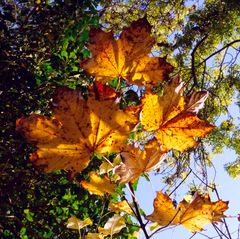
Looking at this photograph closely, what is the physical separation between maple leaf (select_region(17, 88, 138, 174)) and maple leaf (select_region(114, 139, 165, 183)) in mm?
35

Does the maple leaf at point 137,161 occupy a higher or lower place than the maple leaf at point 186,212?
higher

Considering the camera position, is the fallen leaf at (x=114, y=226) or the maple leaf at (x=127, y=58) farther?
the fallen leaf at (x=114, y=226)

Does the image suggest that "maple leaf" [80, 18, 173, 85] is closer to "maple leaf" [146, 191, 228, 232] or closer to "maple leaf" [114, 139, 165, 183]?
"maple leaf" [114, 139, 165, 183]

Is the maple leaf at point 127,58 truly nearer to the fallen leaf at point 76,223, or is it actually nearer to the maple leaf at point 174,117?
the maple leaf at point 174,117

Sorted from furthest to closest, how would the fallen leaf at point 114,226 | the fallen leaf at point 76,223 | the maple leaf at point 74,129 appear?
the fallen leaf at point 76,223 < the fallen leaf at point 114,226 < the maple leaf at point 74,129

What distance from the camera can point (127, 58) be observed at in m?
0.85

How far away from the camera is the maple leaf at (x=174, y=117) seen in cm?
82

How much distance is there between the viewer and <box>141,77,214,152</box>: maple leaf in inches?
32.2

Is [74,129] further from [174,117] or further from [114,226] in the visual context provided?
[114,226]

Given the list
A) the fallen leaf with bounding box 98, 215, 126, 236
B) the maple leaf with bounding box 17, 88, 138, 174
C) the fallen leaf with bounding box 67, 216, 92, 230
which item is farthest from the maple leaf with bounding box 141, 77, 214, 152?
the fallen leaf with bounding box 67, 216, 92, 230

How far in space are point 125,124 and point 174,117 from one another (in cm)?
20

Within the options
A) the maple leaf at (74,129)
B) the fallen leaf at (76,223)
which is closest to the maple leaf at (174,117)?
the maple leaf at (74,129)

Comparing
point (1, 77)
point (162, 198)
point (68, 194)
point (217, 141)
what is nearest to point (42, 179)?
point (68, 194)

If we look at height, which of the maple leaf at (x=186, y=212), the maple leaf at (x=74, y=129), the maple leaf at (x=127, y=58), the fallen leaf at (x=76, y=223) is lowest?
the maple leaf at (x=186, y=212)
